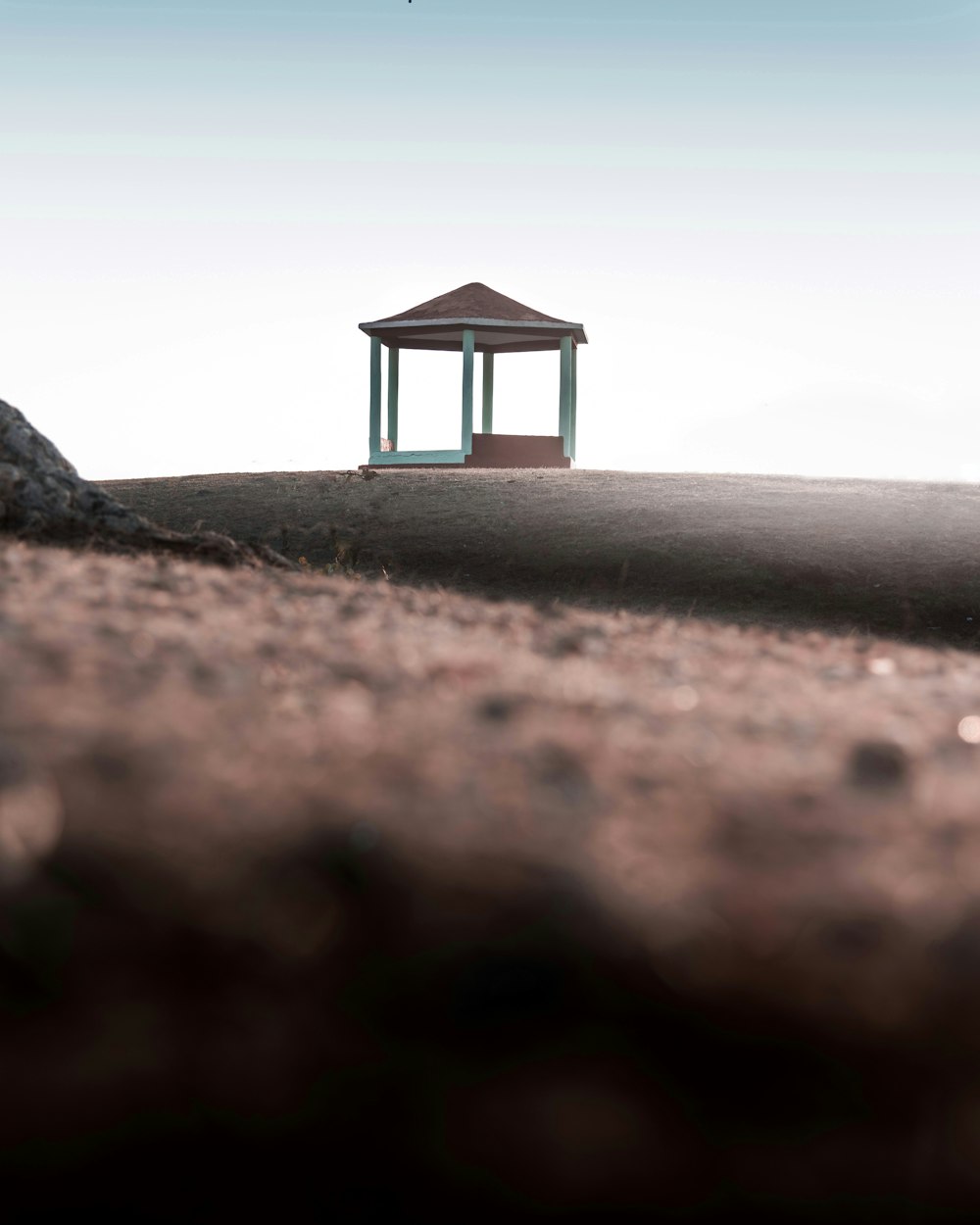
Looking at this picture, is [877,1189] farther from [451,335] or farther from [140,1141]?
[451,335]

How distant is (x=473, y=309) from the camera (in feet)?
61.5

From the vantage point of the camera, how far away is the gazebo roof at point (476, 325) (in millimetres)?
18000

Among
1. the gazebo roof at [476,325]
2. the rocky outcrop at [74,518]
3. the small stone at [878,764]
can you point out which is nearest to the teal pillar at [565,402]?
the gazebo roof at [476,325]

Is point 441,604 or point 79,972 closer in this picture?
point 79,972

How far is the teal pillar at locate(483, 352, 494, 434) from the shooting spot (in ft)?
65.7

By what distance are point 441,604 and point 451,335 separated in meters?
17.5

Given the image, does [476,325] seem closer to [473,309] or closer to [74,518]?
[473,309]

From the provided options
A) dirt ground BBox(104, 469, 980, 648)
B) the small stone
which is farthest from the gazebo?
the small stone

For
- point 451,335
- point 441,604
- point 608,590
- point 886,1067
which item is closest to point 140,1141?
point 886,1067

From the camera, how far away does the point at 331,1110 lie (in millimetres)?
434

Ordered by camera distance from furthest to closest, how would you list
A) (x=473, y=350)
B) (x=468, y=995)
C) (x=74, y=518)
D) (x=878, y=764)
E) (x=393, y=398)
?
1. (x=393, y=398)
2. (x=473, y=350)
3. (x=74, y=518)
4. (x=878, y=764)
5. (x=468, y=995)

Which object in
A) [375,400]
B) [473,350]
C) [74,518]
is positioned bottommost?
[74,518]

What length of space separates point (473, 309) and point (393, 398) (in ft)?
6.98

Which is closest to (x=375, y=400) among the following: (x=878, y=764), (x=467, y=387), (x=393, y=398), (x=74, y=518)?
(x=393, y=398)
